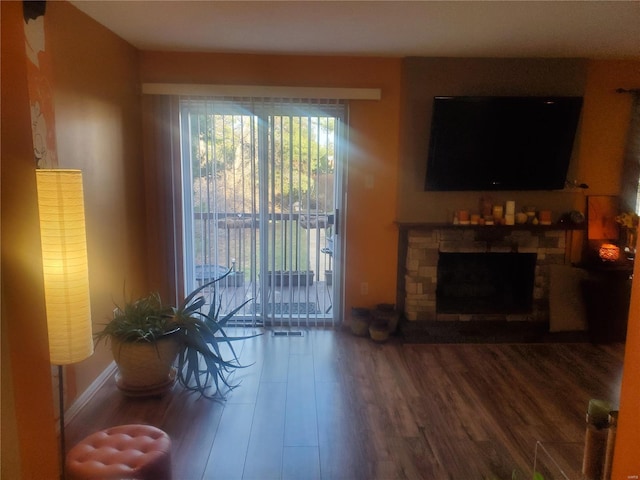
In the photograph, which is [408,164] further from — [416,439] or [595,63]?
[416,439]

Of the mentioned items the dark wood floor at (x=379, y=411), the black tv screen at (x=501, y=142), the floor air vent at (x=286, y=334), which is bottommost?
the dark wood floor at (x=379, y=411)

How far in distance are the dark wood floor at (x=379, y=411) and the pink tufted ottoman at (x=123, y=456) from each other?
0.39 m

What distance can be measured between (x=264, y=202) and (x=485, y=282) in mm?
2251

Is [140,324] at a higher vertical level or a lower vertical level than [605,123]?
lower

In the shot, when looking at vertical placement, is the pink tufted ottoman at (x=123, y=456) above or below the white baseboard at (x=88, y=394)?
above

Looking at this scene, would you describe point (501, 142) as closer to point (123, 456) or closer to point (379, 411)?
point (379, 411)

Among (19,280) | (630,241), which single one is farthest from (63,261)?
(630,241)

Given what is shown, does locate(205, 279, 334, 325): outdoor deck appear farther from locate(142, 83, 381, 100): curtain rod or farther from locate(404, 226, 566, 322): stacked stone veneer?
locate(142, 83, 381, 100): curtain rod

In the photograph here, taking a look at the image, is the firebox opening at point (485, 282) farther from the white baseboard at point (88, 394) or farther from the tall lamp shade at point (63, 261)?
the tall lamp shade at point (63, 261)

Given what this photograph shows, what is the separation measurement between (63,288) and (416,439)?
1975 millimetres

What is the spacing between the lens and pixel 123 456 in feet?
6.26

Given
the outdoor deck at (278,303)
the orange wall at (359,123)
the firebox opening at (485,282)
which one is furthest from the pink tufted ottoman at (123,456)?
the firebox opening at (485,282)

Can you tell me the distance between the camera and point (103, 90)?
10.6 feet

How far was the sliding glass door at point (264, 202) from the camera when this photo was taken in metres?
4.02
